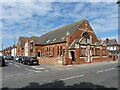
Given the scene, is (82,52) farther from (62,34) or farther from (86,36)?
(62,34)

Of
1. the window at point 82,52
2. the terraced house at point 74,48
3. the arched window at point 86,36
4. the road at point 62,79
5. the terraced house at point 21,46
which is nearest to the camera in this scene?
the road at point 62,79

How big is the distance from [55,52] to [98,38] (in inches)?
537

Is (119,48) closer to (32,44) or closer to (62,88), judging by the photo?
(32,44)

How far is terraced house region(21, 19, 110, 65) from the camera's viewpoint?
22.8m

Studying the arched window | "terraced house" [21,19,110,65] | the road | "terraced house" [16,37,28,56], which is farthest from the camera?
"terraced house" [16,37,28,56]

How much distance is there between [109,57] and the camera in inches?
1281

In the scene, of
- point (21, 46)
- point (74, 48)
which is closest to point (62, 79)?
point (74, 48)

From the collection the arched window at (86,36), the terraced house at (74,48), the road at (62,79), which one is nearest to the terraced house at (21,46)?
the terraced house at (74,48)

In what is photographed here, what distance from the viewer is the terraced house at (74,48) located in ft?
74.9

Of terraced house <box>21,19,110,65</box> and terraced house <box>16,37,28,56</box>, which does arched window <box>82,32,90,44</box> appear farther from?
terraced house <box>16,37,28,56</box>

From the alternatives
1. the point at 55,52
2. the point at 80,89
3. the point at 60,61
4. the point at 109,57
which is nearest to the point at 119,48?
the point at 109,57

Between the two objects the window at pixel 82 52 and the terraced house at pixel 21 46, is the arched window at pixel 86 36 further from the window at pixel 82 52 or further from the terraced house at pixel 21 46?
the terraced house at pixel 21 46

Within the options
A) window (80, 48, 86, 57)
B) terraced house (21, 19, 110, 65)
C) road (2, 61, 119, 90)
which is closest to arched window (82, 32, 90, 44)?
terraced house (21, 19, 110, 65)

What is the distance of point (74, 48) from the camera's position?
23.0 meters
